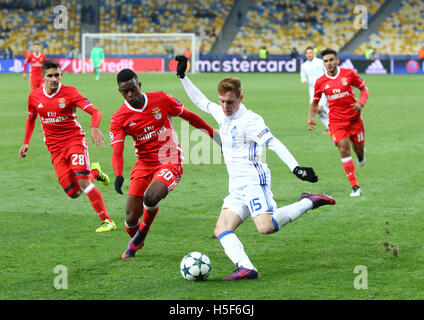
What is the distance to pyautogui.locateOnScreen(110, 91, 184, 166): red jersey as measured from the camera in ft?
23.6

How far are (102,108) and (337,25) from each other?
36577 mm

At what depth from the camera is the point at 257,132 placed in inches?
251

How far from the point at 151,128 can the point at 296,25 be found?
50.0 m

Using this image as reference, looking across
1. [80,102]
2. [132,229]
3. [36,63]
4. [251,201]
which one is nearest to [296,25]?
[36,63]

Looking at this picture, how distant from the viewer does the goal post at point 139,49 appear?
154 feet

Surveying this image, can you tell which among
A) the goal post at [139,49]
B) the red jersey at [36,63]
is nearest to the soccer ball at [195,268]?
the red jersey at [36,63]

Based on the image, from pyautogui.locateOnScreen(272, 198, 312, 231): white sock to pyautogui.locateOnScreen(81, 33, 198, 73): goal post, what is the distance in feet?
129

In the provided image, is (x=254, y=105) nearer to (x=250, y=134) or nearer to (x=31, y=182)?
(x=31, y=182)

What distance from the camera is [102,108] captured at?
2252cm

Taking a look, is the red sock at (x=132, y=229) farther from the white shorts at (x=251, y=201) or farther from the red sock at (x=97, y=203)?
the white shorts at (x=251, y=201)

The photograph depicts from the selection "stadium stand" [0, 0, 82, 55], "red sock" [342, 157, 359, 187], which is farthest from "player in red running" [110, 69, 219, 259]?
"stadium stand" [0, 0, 82, 55]

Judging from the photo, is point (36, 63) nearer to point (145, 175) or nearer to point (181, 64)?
point (145, 175)

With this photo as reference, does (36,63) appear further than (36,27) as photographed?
No
